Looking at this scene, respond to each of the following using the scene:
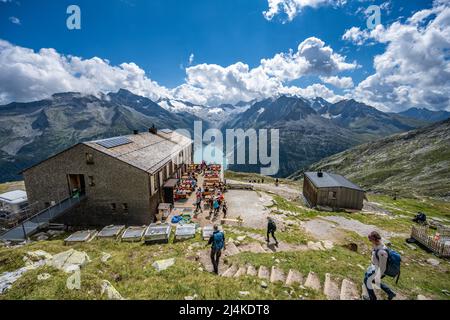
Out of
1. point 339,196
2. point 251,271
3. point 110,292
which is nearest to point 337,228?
point 339,196

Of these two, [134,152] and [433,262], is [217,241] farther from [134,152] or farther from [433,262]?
[134,152]

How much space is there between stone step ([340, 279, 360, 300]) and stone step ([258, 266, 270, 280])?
3436mm

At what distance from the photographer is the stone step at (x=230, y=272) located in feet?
37.4

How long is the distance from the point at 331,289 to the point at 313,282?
2.66 ft


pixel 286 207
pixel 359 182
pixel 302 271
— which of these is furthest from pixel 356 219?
pixel 359 182

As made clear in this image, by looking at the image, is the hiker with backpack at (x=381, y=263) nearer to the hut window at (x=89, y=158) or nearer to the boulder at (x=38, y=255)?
the boulder at (x=38, y=255)

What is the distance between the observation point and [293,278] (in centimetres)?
1084

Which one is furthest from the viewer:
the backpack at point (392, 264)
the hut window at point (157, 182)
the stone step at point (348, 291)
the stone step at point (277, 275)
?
the hut window at point (157, 182)

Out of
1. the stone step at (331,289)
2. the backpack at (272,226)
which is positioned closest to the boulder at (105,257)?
the backpack at (272,226)

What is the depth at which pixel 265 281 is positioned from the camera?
10172 mm

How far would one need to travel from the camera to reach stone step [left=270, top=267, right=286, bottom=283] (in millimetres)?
10724

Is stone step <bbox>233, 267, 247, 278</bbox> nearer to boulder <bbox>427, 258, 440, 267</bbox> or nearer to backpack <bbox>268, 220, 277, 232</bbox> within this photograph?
backpack <bbox>268, 220, 277, 232</bbox>

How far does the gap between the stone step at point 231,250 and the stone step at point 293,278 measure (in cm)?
429
